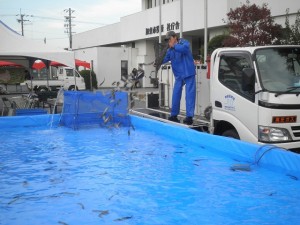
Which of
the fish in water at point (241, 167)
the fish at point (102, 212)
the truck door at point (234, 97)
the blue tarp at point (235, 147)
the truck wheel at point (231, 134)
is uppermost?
the truck door at point (234, 97)

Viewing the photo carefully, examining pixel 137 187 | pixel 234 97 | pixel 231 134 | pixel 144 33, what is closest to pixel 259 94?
pixel 234 97

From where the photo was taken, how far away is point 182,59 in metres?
8.22

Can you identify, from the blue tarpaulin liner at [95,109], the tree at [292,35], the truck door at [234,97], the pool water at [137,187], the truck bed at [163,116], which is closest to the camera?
the pool water at [137,187]

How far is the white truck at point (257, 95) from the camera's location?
5.43 m

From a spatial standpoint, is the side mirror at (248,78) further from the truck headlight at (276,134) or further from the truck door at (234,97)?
the truck headlight at (276,134)

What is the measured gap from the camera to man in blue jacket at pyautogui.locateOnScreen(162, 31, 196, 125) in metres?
7.95

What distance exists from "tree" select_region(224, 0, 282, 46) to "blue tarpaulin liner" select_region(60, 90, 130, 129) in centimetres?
423

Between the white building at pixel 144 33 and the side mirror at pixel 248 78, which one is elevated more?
the white building at pixel 144 33

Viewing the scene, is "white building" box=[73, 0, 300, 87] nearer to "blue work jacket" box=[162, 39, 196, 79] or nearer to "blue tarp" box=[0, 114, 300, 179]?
"blue work jacket" box=[162, 39, 196, 79]

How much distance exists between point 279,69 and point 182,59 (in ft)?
9.09

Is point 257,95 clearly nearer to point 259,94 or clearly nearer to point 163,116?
point 259,94

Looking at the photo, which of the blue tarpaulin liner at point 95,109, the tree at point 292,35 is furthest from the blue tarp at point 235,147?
the tree at point 292,35

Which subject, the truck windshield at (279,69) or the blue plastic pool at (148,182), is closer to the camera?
the blue plastic pool at (148,182)

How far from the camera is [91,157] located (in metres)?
6.54
